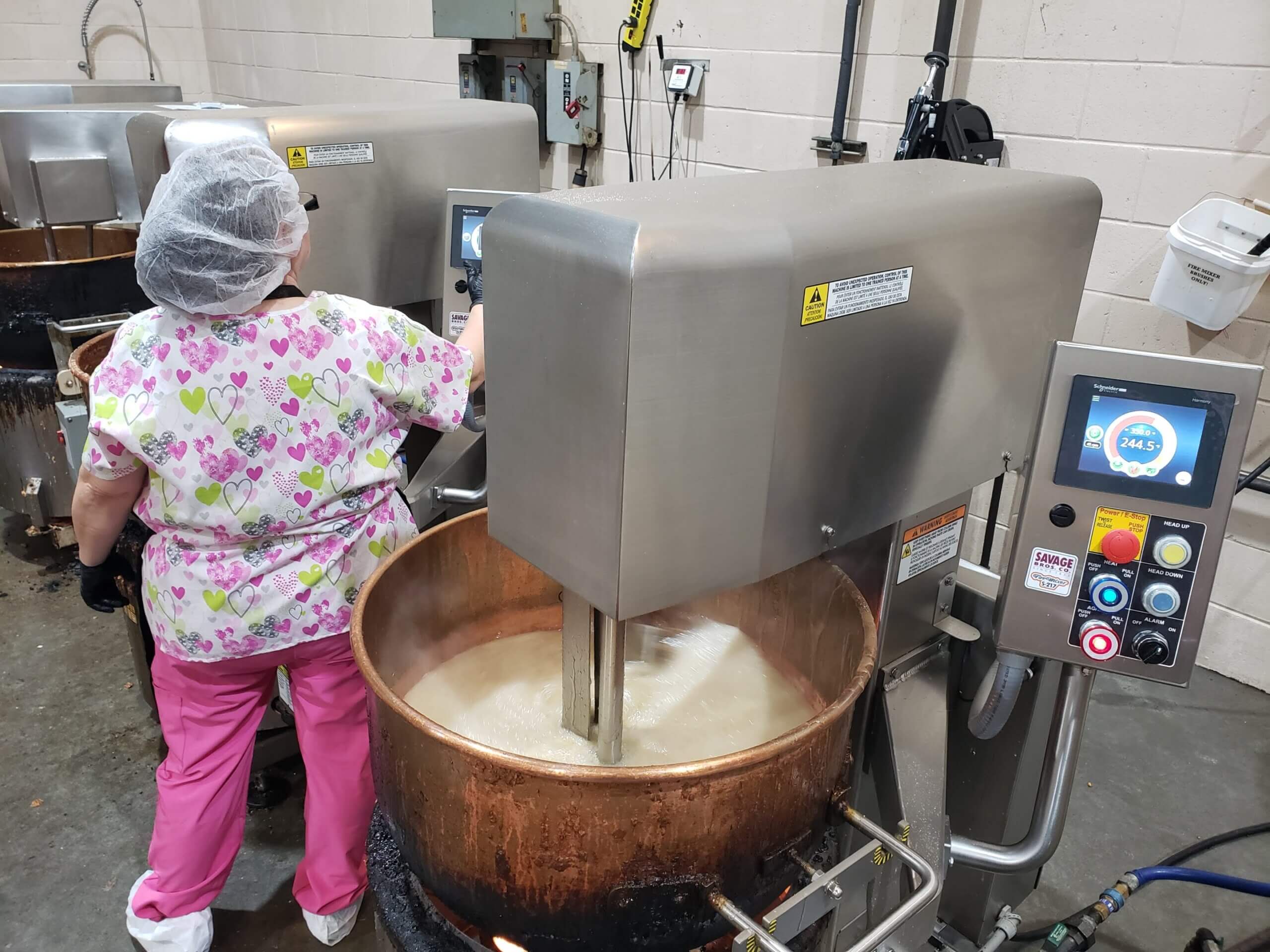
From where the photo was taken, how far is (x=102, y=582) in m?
1.47

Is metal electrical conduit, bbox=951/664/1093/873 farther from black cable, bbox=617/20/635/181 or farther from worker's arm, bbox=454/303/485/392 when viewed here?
black cable, bbox=617/20/635/181

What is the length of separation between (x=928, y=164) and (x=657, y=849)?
0.73 metres

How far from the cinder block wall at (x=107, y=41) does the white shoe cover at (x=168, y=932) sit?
4602mm

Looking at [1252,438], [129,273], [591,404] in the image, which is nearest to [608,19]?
[129,273]

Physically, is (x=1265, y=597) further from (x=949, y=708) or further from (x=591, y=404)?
(x=591, y=404)

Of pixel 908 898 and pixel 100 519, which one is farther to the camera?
pixel 100 519

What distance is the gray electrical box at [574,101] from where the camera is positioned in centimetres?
293

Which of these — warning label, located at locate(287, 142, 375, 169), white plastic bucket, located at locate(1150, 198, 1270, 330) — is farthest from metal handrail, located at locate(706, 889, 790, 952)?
white plastic bucket, located at locate(1150, 198, 1270, 330)

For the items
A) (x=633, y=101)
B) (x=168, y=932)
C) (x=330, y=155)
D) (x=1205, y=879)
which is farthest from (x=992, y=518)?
(x=633, y=101)

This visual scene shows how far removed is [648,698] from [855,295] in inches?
27.6

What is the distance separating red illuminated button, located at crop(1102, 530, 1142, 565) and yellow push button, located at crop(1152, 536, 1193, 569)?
17 mm

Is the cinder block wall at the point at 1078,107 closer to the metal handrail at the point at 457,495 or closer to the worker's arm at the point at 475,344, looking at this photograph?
the worker's arm at the point at 475,344

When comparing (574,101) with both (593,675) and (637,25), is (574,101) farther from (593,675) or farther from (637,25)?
(593,675)

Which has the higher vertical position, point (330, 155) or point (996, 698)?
point (330, 155)
